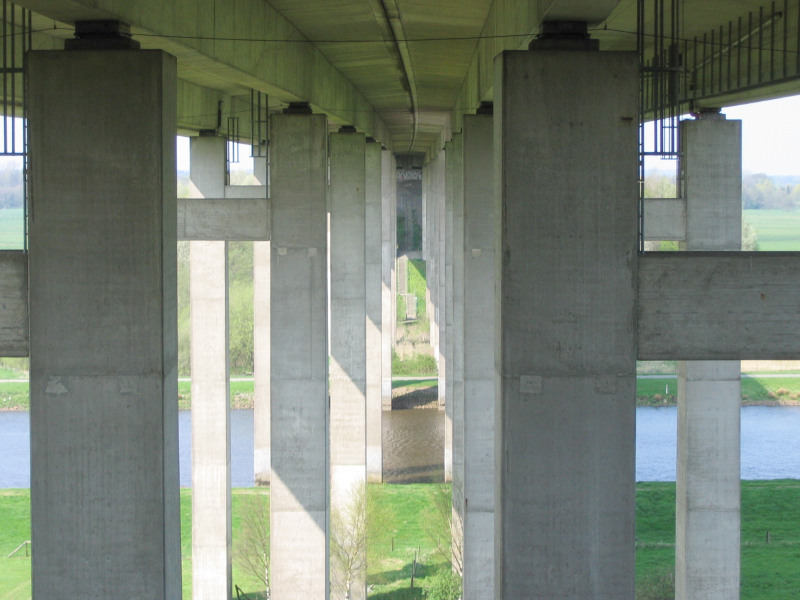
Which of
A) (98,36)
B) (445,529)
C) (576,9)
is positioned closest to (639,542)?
(445,529)

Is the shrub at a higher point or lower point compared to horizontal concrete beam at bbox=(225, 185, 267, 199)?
lower

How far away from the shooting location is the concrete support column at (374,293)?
31.5 meters

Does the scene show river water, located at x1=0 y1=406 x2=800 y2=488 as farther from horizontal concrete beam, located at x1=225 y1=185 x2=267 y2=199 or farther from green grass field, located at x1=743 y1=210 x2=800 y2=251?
green grass field, located at x1=743 y1=210 x2=800 y2=251

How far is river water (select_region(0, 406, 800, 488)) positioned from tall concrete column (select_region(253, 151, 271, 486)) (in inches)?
87.3

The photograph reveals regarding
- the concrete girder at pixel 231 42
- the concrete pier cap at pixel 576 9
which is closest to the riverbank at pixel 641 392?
the concrete girder at pixel 231 42

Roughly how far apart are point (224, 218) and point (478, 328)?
4.48 meters

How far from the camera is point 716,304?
338 inches

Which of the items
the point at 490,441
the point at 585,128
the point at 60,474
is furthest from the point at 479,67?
the point at 60,474

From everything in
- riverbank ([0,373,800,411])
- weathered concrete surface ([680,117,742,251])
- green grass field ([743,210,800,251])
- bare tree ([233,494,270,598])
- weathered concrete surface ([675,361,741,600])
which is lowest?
bare tree ([233,494,270,598])

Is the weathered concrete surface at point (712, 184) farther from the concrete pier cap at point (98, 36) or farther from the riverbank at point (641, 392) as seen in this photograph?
the riverbank at point (641, 392)

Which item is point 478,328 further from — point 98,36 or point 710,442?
point 98,36

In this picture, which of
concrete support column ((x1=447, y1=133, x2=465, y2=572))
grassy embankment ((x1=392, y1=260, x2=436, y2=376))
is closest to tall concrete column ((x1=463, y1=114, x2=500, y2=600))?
concrete support column ((x1=447, y1=133, x2=465, y2=572))

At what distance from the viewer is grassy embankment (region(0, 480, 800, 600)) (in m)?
24.4

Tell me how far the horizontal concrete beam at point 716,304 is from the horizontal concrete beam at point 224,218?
978 centimetres
